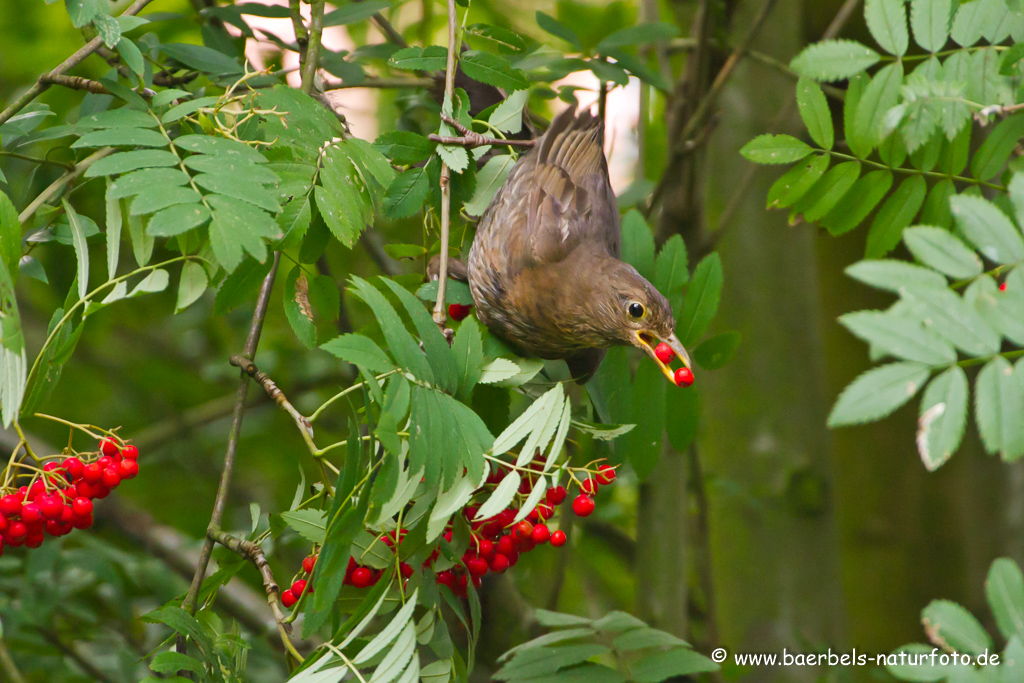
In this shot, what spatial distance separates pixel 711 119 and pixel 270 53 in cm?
172

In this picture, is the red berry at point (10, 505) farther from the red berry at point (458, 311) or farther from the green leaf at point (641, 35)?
the green leaf at point (641, 35)

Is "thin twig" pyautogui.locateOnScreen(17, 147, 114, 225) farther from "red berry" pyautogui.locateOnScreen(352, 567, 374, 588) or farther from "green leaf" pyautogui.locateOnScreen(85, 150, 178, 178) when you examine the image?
"red berry" pyautogui.locateOnScreen(352, 567, 374, 588)

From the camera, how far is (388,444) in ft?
4.03

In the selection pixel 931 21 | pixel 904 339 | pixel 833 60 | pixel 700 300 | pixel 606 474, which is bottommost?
pixel 606 474

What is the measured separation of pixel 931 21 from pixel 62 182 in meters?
1.93

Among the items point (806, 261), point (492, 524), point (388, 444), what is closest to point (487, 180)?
point (492, 524)

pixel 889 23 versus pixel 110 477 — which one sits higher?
pixel 889 23

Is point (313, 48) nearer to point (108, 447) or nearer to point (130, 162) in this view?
point (130, 162)

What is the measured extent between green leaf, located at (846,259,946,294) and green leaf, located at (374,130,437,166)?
1.07m

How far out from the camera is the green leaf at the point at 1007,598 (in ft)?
3.59

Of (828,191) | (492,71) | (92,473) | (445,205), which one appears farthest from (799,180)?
(92,473)

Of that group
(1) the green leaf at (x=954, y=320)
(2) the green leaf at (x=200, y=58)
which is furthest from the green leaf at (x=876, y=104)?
(2) the green leaf at (x=200, y=58)

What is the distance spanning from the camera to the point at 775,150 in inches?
78.9

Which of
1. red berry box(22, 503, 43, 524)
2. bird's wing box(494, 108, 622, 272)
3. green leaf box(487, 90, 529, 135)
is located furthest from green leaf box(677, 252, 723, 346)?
red berry box(22, 503, 43, 524)
